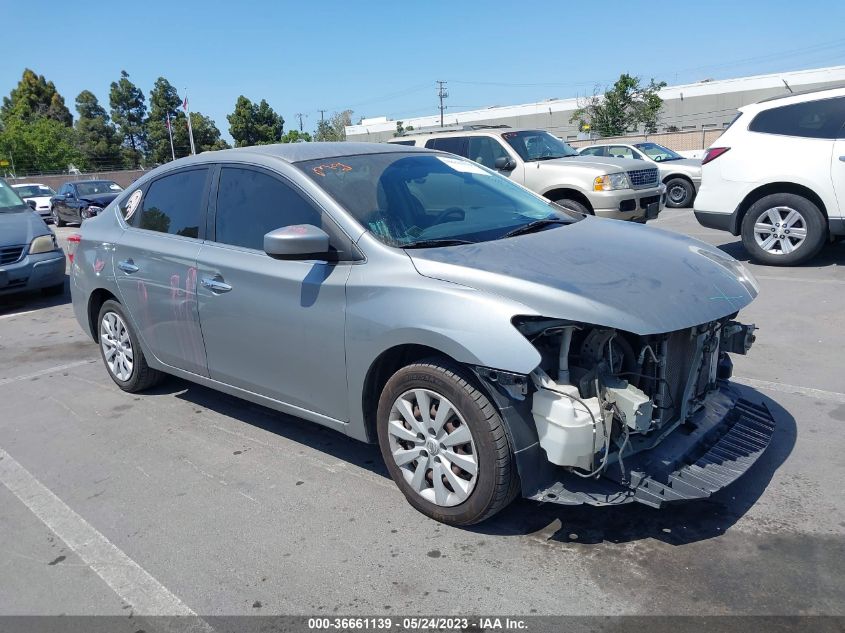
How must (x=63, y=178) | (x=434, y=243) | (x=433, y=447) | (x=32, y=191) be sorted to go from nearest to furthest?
(x=433, y=447) → (x=434, y=243) → (x=32, y=191) → (x=63, y=178)

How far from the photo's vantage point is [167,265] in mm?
4457

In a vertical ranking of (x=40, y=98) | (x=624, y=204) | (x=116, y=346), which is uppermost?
(x=40, y=98)

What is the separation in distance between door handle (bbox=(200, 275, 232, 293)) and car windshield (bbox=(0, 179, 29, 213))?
7.34 m

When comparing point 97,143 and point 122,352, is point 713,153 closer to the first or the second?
point 122,352

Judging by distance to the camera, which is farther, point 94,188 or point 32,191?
point 32,191

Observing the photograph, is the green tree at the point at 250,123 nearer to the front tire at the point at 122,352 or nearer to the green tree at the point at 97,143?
the green tree at the point at 97,143

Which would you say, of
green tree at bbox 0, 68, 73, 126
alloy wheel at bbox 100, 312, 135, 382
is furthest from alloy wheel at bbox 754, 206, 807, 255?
green tree at bbox 0, 68, 73, 126

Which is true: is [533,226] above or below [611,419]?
above

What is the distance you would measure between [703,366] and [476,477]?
4.30 feet

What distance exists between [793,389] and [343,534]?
3.28 meters

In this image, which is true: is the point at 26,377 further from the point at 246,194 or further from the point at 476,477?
the point at 476,477

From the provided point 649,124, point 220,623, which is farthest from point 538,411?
point 649,124

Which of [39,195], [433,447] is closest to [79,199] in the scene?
[39,195]

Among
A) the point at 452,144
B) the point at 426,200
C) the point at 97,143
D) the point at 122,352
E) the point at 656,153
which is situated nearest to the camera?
the point at 426,200
